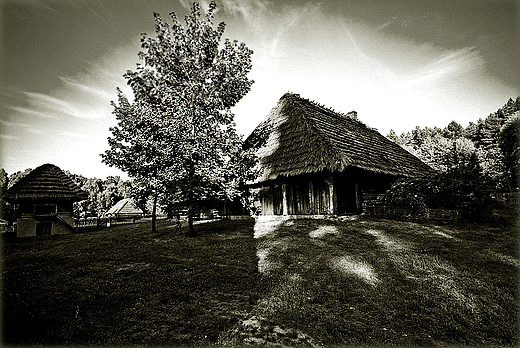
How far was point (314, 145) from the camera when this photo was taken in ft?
42.3

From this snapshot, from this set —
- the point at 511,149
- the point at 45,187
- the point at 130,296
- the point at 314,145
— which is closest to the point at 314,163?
the point at 314,145

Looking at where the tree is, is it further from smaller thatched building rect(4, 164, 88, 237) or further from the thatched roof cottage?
smaller thatched building rect(4, 164, 88, 237)

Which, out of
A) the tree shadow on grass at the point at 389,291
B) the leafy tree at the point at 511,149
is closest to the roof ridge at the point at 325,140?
the tree shadow on grass at the point at 389,291

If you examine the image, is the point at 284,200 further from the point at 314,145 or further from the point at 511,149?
the point at 511,149

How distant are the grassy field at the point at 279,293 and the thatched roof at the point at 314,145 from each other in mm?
4613

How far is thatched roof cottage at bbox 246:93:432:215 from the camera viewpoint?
12.4m

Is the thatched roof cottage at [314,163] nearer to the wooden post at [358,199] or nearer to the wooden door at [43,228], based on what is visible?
the wooden post at [358,199]

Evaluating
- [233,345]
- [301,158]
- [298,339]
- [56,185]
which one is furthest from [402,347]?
[56,185]

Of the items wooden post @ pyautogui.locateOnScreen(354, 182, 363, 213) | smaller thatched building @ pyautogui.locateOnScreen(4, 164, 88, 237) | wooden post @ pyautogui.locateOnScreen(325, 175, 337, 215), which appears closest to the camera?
wooden post @ pyautogui.locateOnScreen(325, 175, 337, 215)

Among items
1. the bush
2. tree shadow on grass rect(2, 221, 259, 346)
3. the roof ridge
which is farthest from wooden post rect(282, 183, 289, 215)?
tree shadow on grass rect(2, 221, 259, 346)

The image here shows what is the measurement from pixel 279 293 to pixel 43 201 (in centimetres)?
1912

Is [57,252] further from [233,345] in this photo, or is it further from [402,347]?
[402,347]

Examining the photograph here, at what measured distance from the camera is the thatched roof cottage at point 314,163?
12359 mm

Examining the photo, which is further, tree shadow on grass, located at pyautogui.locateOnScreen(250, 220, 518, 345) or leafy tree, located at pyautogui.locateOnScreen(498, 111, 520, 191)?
leafy tree, located at pyautogui.locateOnScreen(498, 111, 520, 191)
